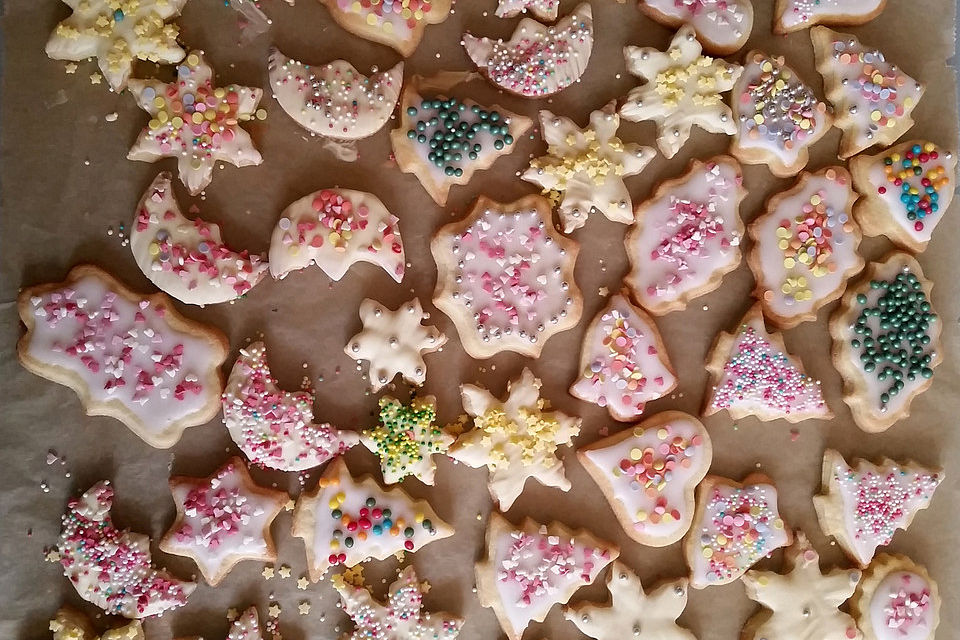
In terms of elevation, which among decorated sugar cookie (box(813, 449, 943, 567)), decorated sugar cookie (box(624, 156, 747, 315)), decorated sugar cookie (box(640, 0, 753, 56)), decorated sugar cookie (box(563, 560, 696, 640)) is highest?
decorated sugar cookie (box(640, 0, 753, 56))

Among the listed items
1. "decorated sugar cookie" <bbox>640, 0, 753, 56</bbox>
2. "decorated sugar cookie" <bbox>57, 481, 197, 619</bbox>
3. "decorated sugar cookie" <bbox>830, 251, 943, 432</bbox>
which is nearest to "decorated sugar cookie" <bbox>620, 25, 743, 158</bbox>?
"decorated sugar cookie" <bbox>640, 0, 753, 56</bbox>

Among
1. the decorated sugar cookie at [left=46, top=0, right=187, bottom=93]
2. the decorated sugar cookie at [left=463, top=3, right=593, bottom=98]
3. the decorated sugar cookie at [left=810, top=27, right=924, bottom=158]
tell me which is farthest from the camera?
the decorated sugar cookie at [left=810, top=27, right=924, bottom=158]

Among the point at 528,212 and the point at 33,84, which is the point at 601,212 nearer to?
the point at 528,212

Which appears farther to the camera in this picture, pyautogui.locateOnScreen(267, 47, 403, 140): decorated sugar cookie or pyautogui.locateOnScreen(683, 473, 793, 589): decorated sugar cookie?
pyautogui.locateOnScreen(683, 473, 793, 589): decorated sugar cookie

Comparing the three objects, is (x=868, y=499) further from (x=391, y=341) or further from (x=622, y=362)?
(x=391, y=341)

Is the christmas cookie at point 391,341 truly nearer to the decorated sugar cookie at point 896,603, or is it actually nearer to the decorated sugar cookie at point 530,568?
the decorated sugar cookie at point 530,568

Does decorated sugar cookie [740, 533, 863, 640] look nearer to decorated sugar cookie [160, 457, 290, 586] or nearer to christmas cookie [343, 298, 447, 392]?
christmas cookie [343, 298, 447, 392]

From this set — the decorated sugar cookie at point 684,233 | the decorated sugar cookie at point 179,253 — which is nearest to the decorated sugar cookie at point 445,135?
the decorated sugar cookie at point 684,233
